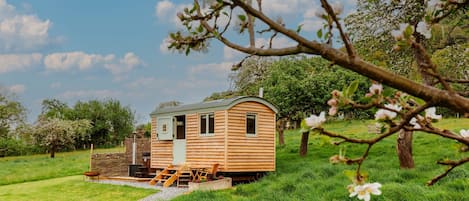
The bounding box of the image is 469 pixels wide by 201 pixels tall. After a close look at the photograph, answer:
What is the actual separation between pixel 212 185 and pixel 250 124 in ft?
8.40

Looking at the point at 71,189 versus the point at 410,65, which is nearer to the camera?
the point at 410,65

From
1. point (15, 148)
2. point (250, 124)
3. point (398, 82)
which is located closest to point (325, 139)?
point (398, 82)

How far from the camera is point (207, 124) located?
14.7m

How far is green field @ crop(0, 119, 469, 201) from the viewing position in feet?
27.3

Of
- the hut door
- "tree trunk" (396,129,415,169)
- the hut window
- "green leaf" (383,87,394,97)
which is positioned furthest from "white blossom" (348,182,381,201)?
the hut door

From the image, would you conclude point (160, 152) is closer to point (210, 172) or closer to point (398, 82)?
point (210, 172)

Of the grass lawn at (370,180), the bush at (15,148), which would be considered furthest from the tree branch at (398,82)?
the bush at (15,148)

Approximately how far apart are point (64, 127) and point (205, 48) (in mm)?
33774

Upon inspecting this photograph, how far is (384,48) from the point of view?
524 inches

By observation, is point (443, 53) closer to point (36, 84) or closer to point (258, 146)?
point (258, 146)

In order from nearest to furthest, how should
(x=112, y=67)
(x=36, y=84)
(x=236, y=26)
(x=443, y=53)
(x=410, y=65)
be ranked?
(x=236, y=26)
(x=410, y=65)
(x=443, y=53)
(x=36, y=84)
(x=112, y=67)

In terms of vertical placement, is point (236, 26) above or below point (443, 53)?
below

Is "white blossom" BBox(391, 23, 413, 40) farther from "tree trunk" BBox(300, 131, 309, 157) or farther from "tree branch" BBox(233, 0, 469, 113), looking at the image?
"tree trunk" BBox(300, 131, 309, 157)

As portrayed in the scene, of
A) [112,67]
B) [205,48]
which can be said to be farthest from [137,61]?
[205,48]
